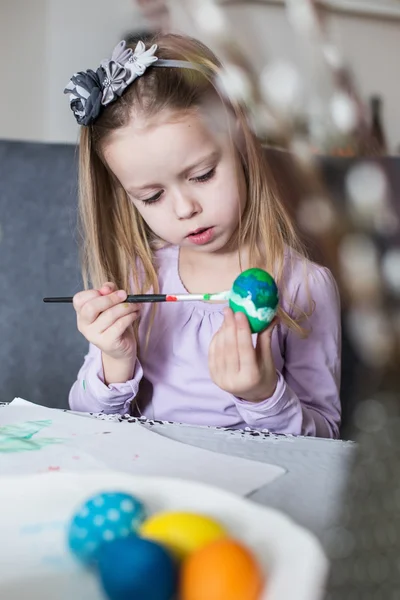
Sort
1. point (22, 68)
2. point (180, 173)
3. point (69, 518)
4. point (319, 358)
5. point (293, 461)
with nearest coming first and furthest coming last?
point (69, 518) < point (293, 461) < point (180, 173) < point (319, 358) < point (22, 68)

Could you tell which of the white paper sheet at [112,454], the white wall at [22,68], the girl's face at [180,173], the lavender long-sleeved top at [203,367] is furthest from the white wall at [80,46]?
the lavender long-sleeved top at [203,367]

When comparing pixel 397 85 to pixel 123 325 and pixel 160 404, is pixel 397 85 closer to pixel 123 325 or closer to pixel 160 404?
pixel 123 325

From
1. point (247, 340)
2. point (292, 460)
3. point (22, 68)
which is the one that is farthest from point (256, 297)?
point (22, 68)

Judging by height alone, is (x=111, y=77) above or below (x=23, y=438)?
above

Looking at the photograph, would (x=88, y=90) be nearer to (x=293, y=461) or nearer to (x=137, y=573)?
(x=293, y=461)

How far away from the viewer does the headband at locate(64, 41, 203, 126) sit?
71cm

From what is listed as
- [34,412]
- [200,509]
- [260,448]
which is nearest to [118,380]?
[34,412]

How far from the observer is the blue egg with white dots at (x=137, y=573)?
0.21 meters

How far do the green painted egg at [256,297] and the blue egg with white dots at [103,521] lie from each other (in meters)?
0.29

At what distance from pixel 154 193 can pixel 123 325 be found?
15 cm

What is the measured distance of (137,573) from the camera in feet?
0.69

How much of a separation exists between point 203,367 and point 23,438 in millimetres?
339

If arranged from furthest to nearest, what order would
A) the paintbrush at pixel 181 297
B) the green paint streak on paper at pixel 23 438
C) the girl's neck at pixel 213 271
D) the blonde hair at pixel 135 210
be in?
1. the girl's neck at pixel 213 271
2. the blonde hair at pixel 135 210
3. the paintbrush at pixel 181 297
4. the green paint streak on paper at pixel 23 438

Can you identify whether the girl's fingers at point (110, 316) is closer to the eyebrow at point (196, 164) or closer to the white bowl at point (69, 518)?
the eyebrow at point (196, 164)
